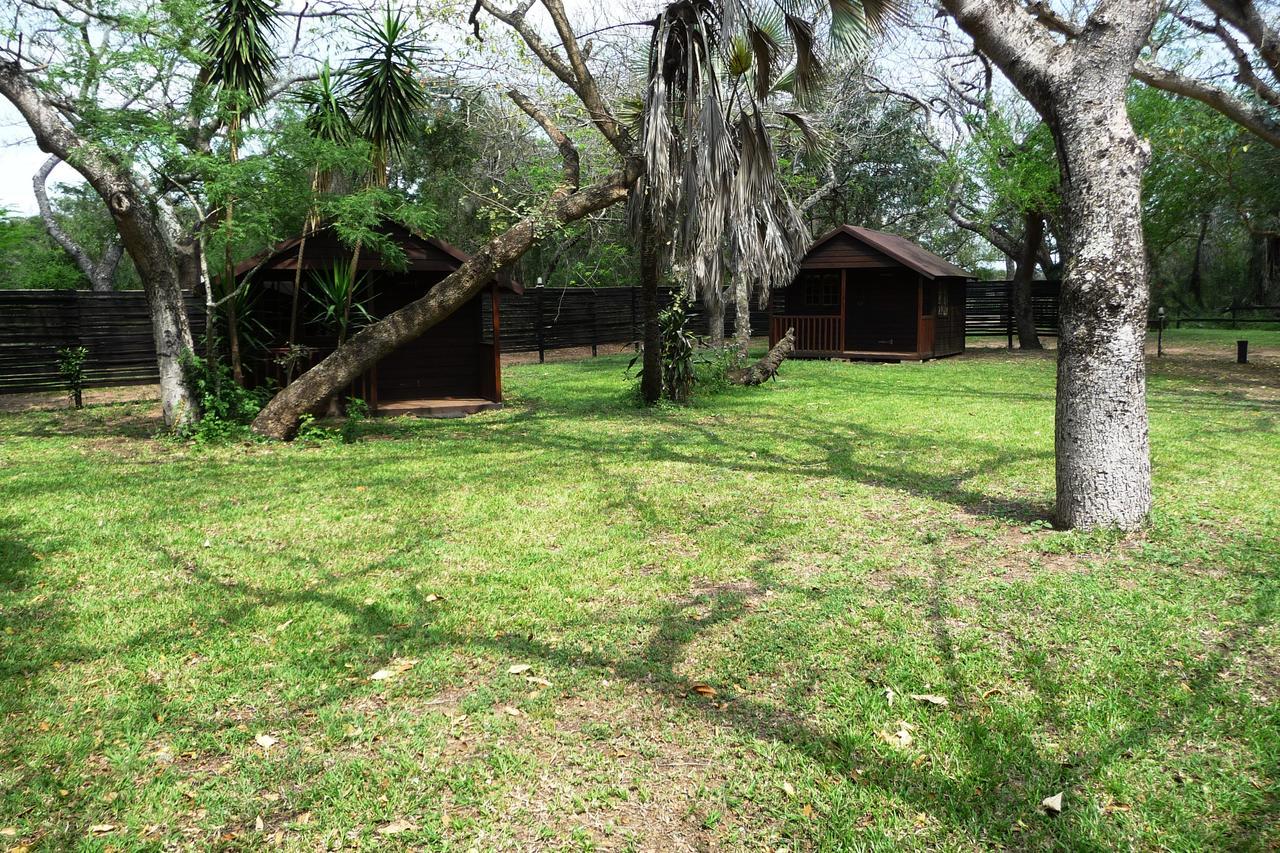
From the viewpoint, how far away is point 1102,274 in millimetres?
5211

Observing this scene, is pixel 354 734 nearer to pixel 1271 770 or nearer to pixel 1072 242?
pixel 1271 770

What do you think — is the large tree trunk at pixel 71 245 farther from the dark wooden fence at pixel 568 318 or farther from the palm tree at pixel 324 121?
the palm tree at pixel 324 121

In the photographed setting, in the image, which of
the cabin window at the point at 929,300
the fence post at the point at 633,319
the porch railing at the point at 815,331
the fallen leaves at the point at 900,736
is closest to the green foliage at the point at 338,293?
the fallen leaves at the point at 900,736

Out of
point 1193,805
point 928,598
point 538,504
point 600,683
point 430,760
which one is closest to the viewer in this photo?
point 1193,805

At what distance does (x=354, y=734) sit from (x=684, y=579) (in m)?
2.14

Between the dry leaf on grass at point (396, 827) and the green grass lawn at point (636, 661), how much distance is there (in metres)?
0.01

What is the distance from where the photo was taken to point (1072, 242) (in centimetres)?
539

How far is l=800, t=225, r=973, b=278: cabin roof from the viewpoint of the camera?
19.5 m

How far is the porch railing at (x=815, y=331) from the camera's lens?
69.2 feet

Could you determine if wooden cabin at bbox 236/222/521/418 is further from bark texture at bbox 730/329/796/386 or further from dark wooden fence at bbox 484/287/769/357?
dark wooden fence at bbox 484/287/769/357

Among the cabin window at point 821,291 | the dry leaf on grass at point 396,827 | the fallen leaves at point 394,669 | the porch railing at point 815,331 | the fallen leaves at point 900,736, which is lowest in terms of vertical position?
the dry leaf on grass at point 396,827

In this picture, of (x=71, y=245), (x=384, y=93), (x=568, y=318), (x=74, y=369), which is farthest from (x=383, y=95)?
(x=71, y=245)

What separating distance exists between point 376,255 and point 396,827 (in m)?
9.55

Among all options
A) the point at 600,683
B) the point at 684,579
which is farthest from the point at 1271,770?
the point at 684,579
